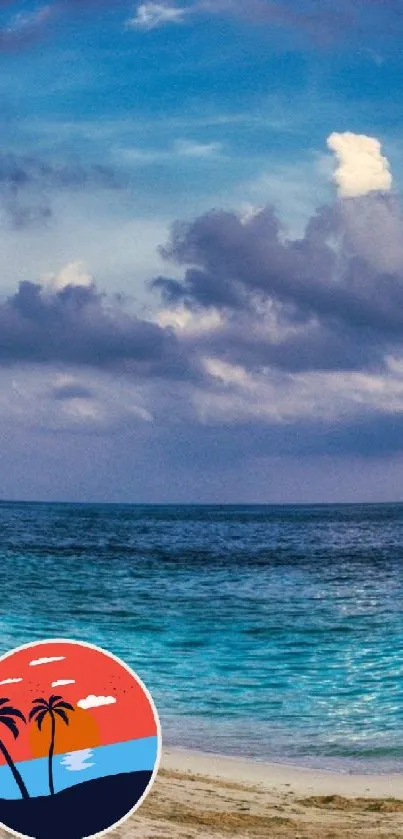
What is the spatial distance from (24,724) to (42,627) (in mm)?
28599

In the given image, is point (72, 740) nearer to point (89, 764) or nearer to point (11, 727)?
point (89, 764)

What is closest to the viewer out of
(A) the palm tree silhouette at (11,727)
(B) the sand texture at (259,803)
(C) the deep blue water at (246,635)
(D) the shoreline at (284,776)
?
(A) the palm tree silhouette at (11,727)

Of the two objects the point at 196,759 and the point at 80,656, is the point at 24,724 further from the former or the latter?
the point at 196,759

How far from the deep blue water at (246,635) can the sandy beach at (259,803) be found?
4.64 ft

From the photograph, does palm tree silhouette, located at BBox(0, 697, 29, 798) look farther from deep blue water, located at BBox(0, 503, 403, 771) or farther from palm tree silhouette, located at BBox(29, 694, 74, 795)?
deep blue water, located at BBox(0, 503, 403, 771)

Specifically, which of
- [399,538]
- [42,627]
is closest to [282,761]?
[42,627]

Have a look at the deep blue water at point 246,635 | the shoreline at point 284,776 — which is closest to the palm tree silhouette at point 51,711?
the shoreline at point 284,776

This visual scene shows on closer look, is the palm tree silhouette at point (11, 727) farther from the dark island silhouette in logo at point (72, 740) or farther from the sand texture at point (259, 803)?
the sand texture at point (259, 803)

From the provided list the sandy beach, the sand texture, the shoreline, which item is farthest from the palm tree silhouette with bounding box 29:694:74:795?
the shoreline

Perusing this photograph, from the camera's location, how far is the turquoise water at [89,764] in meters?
6.68

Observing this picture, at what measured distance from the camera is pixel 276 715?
68.5 feet

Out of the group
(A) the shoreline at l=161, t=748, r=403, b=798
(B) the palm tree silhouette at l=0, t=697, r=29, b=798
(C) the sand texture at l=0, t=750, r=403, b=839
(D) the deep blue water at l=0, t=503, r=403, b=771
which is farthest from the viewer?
(D) the deep blue water at l=0, t=503, r=403, b=771

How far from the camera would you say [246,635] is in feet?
107

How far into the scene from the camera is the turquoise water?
6676mm
